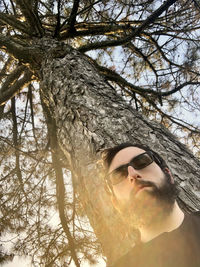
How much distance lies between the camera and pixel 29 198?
3.15 meters

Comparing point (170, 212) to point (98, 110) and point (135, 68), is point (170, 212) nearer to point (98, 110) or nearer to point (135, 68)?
point (98, 110)

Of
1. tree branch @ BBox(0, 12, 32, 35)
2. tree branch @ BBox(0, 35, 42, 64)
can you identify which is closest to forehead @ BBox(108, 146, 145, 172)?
tree branch @ BBox(0, 35, 42, 64)

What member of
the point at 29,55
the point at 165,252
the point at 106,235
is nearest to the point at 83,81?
the point at 29,55

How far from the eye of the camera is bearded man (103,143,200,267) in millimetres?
575

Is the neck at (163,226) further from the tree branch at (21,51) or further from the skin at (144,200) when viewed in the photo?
the tree branch at (21,51)

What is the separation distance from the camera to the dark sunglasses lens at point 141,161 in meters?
0.76

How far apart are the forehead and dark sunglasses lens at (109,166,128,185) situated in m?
0.02

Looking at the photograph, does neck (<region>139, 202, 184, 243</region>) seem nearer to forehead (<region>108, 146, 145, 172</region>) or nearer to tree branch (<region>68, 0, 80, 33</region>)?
forehead (<region>108, 146, 145, 172</region>)

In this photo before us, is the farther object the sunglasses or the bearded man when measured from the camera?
the sunglasses

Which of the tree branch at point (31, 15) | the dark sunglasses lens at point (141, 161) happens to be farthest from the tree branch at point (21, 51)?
the dark sunglasses lens at point (141, 161)

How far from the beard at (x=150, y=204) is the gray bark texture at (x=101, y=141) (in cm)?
7

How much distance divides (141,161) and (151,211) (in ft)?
0.58

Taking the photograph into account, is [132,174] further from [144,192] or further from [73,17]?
[73,17]

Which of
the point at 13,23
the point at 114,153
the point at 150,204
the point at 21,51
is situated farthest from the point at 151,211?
the point at 13,23
